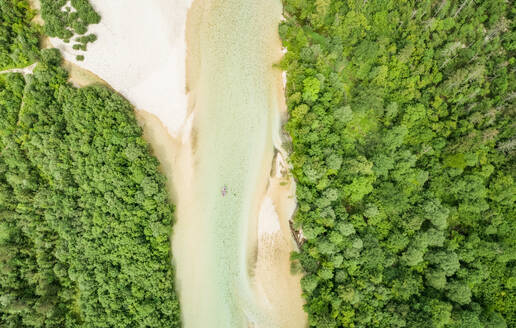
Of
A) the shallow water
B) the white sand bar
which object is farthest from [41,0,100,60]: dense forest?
the shallow water

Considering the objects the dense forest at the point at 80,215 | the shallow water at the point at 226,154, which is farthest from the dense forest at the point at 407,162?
the dense forest at the point at 80,215

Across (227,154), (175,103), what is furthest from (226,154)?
(175,103)

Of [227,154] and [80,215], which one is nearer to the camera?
[80,215]

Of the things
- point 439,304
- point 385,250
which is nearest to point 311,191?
point 385,250

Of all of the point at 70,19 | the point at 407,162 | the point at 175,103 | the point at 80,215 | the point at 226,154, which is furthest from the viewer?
the point at 175,103

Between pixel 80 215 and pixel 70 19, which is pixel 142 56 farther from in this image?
pixel 80 215

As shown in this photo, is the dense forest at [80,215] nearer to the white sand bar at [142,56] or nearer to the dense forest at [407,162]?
the white sand bar at [142,56]

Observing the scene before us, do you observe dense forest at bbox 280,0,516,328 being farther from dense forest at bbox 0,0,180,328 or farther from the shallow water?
dense forest at bbox 0,0,180,328
